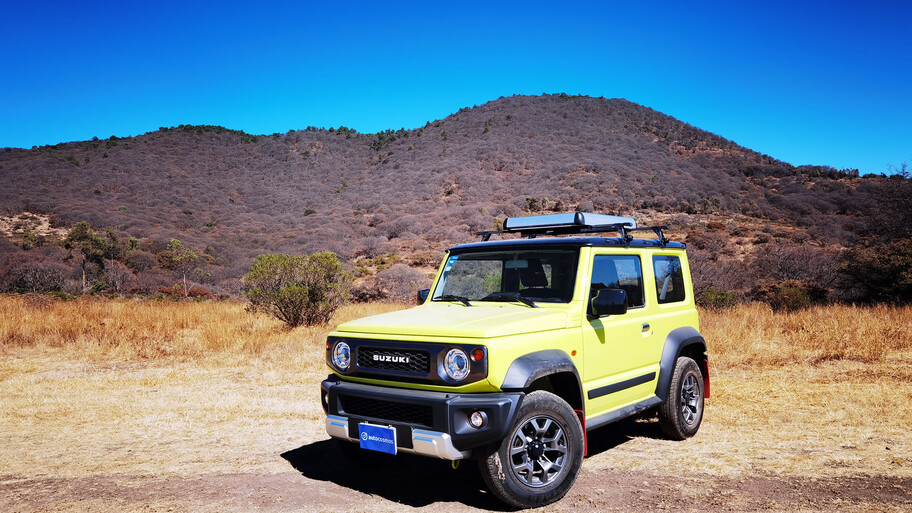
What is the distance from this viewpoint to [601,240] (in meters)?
5.35

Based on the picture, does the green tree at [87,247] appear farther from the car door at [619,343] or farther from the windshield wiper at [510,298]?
the car door at [619,343]

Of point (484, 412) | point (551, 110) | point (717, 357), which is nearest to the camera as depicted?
point (484, 412)

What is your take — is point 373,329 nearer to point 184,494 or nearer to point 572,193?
point 184,494

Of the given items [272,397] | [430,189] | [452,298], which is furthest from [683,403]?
[430,189]

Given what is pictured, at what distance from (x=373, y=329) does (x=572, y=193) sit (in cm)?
4963

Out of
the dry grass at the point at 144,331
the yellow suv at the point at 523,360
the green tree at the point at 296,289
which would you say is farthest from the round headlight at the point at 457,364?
the green tree at the point at 296,289

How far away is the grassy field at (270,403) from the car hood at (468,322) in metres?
1.34

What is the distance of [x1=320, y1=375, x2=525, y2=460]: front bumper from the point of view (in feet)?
13.5

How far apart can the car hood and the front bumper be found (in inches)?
16.7

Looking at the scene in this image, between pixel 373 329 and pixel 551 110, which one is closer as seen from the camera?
pixel 373 329

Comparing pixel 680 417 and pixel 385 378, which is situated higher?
pixel 385 378

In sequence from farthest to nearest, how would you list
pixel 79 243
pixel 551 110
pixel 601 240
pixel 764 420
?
pixel 551 110 < pixel 79 243 < pixel 764 420 < pixel 601 240

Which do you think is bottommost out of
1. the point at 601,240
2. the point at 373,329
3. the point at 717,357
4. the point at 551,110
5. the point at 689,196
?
the point at 717,357

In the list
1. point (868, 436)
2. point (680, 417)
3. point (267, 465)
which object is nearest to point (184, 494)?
point (267, 465)
